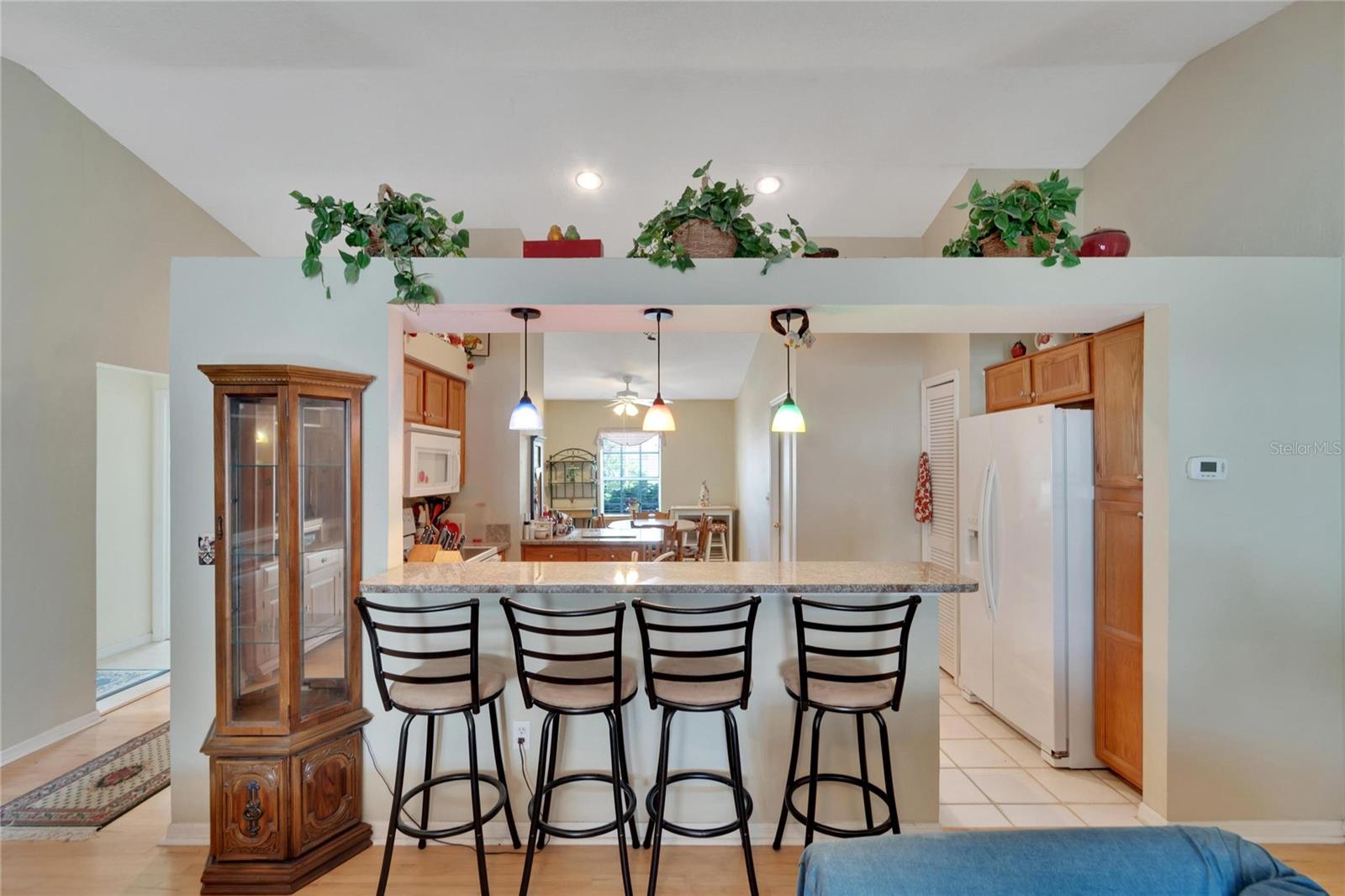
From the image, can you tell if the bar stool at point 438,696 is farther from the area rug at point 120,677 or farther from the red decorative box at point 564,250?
the area rug at point 120,677

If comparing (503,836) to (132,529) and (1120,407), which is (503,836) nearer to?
(1120,407)

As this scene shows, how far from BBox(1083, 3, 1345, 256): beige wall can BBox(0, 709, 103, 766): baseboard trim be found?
630 centimetres

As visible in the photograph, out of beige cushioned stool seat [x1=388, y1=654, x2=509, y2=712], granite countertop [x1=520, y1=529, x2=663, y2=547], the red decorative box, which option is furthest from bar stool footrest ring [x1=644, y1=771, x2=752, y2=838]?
granite countertop [x1=520, y1=529, x2=663, y2=547]

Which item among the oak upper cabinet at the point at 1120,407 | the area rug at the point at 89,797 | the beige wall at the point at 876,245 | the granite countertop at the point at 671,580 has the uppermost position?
the beige wall at the point at 876,245

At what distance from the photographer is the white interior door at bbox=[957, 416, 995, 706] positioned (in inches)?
139

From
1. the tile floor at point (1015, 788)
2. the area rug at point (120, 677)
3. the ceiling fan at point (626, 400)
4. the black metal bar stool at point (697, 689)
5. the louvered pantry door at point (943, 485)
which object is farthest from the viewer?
the ceiling fan at point (626, 400)

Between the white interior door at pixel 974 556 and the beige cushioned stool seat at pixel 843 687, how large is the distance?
1603 mm

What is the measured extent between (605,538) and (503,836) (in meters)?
3.12

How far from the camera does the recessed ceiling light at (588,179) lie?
374 centimetres

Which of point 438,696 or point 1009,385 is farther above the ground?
point 1009,385

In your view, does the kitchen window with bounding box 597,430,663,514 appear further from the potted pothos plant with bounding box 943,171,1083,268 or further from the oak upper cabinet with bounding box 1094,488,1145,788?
the potted pothos plant with bounding box 943,171,1083,268

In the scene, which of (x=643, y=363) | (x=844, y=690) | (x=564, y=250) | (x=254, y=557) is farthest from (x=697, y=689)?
(x=643, y=363)

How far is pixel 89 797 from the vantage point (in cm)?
272

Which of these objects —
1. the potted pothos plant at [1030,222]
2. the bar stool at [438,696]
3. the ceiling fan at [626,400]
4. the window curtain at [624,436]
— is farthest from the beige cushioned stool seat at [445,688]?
the window curtain at [624,436]
